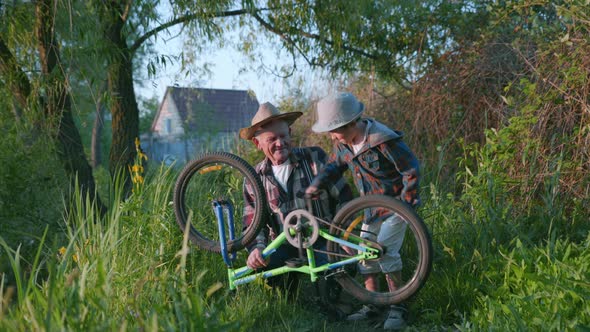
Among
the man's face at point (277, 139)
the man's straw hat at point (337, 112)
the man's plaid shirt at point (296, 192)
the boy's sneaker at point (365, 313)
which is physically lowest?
the boy's sneaker at point (365, 313)

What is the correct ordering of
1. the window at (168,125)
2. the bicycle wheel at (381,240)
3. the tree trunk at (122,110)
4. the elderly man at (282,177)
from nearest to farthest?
the bicycle wheel at (381,240) < the elderly man at (282,177) < the tree trunk at (122,110) < the window at (168,125)

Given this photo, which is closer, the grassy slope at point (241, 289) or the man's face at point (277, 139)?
the grassy slope at point (241, 289)

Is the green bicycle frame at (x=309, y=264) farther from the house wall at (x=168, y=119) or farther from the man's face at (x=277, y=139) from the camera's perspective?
the house wall at (x=168, y=119)

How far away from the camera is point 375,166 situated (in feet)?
11.2

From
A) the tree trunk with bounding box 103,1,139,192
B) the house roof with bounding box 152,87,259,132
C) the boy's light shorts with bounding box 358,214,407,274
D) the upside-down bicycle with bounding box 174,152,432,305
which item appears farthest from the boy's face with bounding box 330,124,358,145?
the house roof with bounding box 152,87,259,132

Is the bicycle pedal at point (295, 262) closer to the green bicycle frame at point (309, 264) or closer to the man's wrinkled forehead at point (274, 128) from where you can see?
the green bicycle frame at point (309, 264)

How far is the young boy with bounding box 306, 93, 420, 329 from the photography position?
334 centimetres

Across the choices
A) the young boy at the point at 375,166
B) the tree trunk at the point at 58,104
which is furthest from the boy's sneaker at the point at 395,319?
the tree trunk at the point at 58,104

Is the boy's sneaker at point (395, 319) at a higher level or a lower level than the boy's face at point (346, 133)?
lower

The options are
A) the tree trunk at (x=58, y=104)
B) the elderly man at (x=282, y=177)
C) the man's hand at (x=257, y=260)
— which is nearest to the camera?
the man's hand at (x=257, y=260)

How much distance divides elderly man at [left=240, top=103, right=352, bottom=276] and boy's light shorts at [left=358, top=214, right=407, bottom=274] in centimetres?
28

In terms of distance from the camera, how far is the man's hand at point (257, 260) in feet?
11.5

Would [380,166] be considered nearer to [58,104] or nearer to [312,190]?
[312,190]

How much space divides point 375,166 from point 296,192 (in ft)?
1.80
